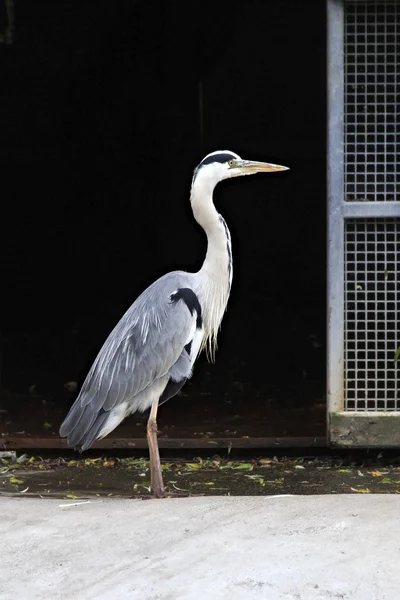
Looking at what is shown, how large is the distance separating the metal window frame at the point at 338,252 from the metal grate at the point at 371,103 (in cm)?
8

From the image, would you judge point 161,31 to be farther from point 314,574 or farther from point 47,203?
point 314,574

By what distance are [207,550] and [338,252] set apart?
7.69 ft

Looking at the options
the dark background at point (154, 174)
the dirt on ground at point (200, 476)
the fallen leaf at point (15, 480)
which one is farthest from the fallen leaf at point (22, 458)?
the dark background at point (154, 174)

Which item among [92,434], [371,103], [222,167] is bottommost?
[92,434]

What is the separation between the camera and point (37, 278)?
9.53 meters

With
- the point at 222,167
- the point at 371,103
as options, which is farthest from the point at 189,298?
the point at 371,103

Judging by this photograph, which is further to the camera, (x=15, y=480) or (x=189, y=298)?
(x=15, y=480)

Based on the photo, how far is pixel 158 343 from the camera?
17.5ft

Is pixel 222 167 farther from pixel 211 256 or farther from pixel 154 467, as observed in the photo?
pixel 154 467

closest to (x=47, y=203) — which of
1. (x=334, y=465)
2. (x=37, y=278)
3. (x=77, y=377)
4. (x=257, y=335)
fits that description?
(x=37, y=278)

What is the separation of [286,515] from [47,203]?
225 inches

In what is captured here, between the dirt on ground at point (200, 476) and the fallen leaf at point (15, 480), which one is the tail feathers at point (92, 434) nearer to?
the dirt on ground at point (200, 476)

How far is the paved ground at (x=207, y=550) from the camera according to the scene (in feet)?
12.1

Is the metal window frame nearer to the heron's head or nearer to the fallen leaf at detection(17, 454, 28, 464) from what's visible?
the heron's head
